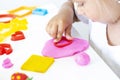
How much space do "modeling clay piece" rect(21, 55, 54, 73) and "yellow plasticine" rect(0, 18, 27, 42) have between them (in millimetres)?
146

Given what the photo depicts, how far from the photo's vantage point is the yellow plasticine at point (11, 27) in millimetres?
677

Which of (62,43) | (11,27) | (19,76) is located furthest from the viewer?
(11,27)

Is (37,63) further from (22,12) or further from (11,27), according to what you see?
(22,12)

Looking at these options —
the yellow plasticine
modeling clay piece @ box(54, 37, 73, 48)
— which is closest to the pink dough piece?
modeling clay piece @ box(54, 37, 73, 48)

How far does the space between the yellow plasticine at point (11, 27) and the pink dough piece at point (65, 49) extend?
0.13 metres

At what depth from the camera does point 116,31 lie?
56 centimetres

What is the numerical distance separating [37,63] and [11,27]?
21cm

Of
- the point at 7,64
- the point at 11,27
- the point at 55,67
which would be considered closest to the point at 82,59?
the point at 55,67

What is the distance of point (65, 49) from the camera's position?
0.58 metres

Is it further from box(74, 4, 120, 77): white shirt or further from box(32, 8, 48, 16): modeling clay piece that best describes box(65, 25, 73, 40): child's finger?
box(32, 8, 48, 16): modeling clay piece

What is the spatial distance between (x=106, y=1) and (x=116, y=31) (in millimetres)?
98

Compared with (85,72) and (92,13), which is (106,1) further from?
(85,72)

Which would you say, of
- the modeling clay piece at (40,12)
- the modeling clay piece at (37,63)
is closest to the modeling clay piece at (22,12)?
the modeling clay piece at (40,12)

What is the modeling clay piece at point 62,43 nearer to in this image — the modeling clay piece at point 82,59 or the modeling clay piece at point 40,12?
the modeling clay piece at point 82,59
